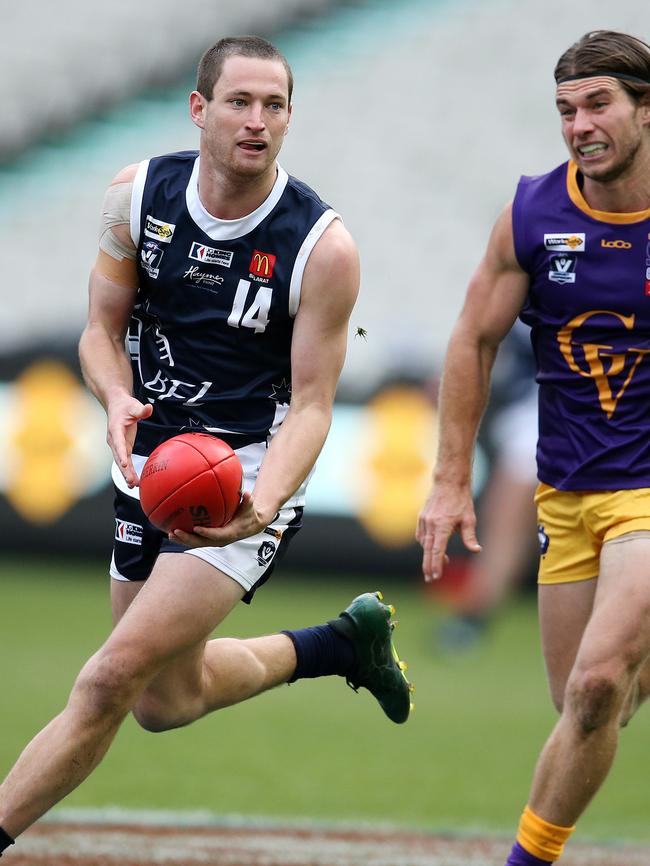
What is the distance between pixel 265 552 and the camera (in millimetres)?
5316

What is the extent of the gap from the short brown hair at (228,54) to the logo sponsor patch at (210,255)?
0.51 meters

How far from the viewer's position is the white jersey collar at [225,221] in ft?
17.3

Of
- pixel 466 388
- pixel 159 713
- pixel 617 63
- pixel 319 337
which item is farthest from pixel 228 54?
pixel 159 713

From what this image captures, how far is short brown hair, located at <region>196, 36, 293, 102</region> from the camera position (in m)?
5.12

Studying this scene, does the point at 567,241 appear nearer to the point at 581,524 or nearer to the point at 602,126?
the point at 602,126

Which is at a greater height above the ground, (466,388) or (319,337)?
(319,337)

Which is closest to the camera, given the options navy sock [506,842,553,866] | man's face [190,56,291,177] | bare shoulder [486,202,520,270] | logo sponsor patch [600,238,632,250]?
man's face [190,56,291,177]

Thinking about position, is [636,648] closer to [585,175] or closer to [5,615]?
[585,175]

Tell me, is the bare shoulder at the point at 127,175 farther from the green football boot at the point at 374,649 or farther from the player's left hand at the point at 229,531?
the green football boot at the point at 374,649

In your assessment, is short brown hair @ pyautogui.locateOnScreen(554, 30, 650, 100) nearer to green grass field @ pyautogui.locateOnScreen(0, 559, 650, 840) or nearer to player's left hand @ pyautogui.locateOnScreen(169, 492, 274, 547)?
player's left hand @ pyautogui.locateOnScreen(169, 492, 274, 547)

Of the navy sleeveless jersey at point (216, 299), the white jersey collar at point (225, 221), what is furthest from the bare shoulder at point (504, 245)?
the white jersey collar at point (225, 221)

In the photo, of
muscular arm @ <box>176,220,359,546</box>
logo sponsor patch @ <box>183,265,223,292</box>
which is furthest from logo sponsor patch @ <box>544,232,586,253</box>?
logo sponsor patch @ <box>183,265,223,292</box>

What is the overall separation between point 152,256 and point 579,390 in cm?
163

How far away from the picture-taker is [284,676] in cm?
596
